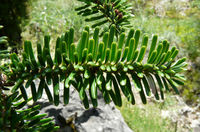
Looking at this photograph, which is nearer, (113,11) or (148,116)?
(113,11)

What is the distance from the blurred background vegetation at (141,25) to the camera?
3193 mm

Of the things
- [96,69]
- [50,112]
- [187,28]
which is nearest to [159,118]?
[50,112]

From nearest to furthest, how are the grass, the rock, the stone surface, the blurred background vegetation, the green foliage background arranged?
the rock, the grass, the stone surface, the blurred background vegetation, the green foliage background

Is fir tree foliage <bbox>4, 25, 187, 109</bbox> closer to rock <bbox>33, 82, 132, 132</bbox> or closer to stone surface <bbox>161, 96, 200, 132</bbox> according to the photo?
rock <bbox>33, 82, 132, 132</bbox>

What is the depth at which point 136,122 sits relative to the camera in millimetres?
2609

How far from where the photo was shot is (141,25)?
3.79 metres

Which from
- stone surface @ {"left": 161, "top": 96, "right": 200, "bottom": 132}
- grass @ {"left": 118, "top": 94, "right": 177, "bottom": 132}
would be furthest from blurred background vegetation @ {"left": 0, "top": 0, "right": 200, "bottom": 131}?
stone surface @ {"left": 161, "top": 96, "right": 200, "bottom": 132}

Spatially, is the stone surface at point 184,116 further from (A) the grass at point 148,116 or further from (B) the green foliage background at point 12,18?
(B) the green foliage background at point 12,18

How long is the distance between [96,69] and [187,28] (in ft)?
13.8

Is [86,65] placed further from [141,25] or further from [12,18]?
[12,18]

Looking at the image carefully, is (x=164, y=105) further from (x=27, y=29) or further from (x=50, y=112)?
(x=27, y=29)

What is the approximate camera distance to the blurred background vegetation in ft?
10.5

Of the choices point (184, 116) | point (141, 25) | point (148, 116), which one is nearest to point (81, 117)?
point (148, 116)

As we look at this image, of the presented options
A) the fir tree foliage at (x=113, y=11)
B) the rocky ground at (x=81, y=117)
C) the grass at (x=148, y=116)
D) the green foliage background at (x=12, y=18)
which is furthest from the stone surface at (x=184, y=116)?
the green foliage background at (x=12, y=18)
